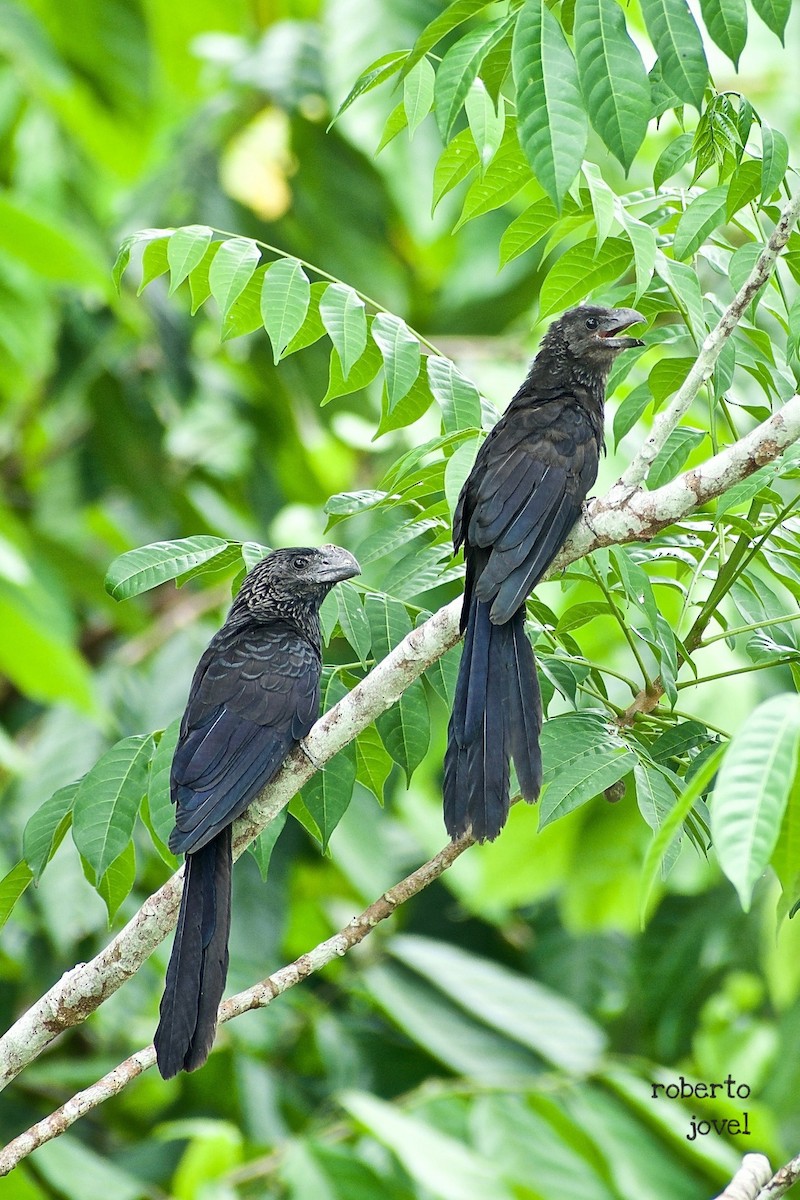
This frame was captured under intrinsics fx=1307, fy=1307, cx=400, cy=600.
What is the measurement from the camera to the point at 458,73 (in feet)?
6.92

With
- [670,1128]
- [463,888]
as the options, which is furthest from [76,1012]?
[463,888]

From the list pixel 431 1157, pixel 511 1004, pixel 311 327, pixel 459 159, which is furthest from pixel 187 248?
pixel 511 1004

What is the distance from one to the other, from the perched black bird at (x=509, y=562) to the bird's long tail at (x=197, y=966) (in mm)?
470

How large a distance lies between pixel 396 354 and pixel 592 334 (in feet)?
2.56

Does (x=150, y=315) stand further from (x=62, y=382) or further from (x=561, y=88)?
(x=561, y=88)

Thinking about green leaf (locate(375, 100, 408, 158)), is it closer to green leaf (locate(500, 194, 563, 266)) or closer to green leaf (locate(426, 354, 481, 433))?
green leaf (locate(500, 194, 563, 266))

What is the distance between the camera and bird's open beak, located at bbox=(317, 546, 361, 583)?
2955mm

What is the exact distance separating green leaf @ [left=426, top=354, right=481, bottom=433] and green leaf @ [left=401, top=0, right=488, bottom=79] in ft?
1.91

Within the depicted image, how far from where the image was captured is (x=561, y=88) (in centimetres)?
206

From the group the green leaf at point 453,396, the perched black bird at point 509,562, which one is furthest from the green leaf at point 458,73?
the perched black bird at point 509,562

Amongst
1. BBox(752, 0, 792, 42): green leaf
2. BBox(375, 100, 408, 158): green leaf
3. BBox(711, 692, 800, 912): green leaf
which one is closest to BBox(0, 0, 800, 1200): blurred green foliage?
BBox(752, 0, 792, 42): green leaf

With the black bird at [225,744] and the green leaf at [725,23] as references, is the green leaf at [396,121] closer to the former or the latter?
the green leaf at [725,23]

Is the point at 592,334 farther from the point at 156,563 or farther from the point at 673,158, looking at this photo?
the point at 156,563

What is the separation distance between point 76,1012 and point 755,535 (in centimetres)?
143
